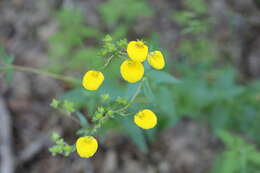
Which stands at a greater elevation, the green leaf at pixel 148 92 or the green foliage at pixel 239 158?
the green foliage at pixel 239 158

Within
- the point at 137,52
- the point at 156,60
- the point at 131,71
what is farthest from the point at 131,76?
the point at 156,60

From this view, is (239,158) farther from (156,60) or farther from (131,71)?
(131,71)

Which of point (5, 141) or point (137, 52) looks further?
point (5, 141)

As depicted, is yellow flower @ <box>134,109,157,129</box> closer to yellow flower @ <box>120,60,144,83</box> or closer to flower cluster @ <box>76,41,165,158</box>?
flower cluster @ <box>76,41,165,158</box>

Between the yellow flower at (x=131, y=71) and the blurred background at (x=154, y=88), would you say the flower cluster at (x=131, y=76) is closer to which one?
the yellow flower at (x=131, y=71)

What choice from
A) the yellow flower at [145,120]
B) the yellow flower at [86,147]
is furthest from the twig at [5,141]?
the yellow flower at [145,120]

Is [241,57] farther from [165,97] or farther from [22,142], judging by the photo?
[22,142]
